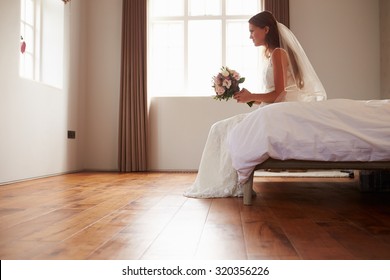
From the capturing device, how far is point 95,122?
5.13 metres

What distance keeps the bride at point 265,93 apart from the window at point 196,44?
8.13ft

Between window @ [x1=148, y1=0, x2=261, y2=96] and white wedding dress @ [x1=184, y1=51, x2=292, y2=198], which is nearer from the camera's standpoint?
white wedding dress @ [x1=184, y1=51, x2=292, y2=198]

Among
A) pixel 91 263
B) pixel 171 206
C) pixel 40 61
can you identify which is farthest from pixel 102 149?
pixel 91 263

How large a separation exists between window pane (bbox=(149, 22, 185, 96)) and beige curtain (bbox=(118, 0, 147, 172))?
0.33 metres

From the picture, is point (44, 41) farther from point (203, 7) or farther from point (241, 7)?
point (241, 7)

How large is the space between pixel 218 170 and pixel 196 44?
3269 millimetres

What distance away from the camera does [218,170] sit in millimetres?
2406

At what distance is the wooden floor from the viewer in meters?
1.10

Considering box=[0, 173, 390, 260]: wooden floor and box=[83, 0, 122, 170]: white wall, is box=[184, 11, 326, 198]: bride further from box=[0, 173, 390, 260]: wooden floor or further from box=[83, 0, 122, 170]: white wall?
box=[83, 0, 122, 170]: white wall

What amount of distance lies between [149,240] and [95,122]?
4143mm

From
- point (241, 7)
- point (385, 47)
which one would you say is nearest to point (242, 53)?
point (241, 7)

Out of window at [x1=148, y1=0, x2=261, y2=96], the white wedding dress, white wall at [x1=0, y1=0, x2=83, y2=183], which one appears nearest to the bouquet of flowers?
the white wedding dress

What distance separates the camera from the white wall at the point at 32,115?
3.24 m

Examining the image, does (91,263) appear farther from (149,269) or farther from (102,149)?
(102,149)
